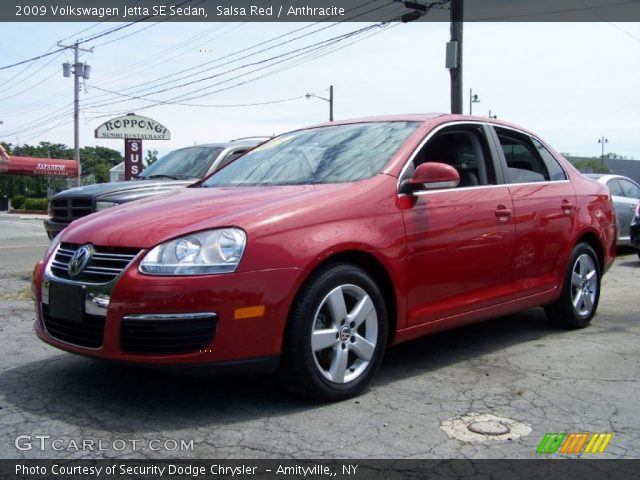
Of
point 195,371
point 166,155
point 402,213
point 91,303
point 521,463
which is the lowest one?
point 521,463

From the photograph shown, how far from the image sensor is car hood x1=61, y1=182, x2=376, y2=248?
3.37 meters

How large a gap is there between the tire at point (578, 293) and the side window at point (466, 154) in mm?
1182

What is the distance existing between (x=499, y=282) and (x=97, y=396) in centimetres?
271

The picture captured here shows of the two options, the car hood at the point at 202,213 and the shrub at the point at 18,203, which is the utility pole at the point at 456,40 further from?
the shrub at the point at 18,203

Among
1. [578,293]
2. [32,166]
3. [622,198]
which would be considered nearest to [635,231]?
[622,198]

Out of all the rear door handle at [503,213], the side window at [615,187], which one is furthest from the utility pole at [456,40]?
the rear door handle at [503,213]

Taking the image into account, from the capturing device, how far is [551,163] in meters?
5.50

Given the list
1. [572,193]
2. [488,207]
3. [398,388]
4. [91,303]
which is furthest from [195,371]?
[572,193]

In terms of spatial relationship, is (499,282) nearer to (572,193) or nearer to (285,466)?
(572,193)

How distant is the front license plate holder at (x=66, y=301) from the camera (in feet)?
11.1

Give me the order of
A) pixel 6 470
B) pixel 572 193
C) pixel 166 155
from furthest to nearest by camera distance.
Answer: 1. pixel 166 155
2. pixel 572 193
3. pixel 6 470

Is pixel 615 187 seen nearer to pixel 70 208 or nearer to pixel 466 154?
pixel 466 154

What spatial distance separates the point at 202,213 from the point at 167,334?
682 millimetres

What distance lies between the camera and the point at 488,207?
4.53 meters
